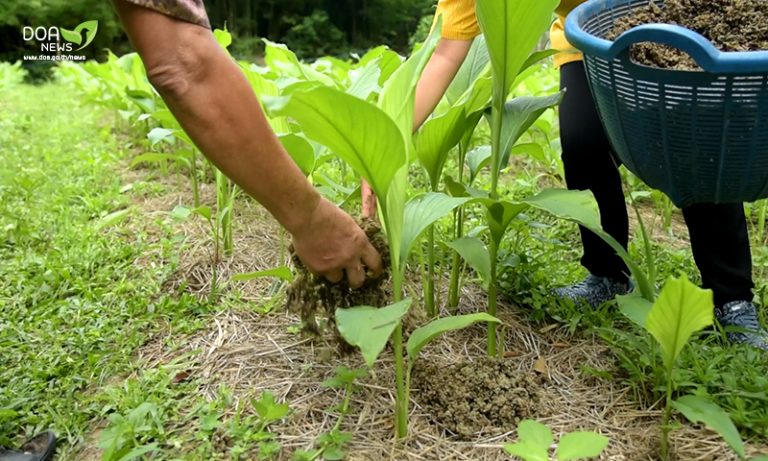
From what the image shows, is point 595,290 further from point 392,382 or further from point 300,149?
point 300,149

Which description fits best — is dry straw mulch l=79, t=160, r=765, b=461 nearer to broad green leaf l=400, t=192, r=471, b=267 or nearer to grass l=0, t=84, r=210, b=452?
grass l=0, t=84, r=210, b=452

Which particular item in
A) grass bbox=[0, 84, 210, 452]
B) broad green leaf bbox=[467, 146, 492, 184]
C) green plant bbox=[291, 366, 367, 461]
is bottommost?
grass bbox=[0, 84, 210, 452]

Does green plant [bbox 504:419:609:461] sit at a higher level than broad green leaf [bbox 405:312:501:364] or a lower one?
lower

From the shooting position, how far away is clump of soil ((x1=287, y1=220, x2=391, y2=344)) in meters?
1.39

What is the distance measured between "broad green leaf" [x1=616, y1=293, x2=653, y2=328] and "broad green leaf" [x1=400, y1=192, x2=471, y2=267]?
367mm

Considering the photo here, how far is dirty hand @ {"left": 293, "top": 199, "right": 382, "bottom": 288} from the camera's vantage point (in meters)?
1.15

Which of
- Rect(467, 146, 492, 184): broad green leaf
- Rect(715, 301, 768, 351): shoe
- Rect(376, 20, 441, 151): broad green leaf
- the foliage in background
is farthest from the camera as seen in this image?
the foliage in background

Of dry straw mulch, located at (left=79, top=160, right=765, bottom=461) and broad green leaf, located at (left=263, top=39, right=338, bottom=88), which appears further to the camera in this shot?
broad green leaf, located at (left=263, top=39, right=338, bottom=88)

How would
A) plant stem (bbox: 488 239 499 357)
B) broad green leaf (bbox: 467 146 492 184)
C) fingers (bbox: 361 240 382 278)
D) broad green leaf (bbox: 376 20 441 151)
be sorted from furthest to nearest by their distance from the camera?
broad green leaf (bbox: 467 146 492 184)
plant stem (bbox: 488 239 499 357)
fingers (bbox: 361 240 382 278)
broad green leaf (bbox: 376 20 441 151)

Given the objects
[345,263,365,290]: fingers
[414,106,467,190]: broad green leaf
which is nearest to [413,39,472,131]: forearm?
[414,106,467,190]: broad green leaf

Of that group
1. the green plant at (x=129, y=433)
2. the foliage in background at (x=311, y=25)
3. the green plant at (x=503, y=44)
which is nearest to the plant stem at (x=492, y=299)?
the green plant at (x=503, y=44)

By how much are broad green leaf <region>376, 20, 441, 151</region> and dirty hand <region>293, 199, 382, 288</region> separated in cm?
18

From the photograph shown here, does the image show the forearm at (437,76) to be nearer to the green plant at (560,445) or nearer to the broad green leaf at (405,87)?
the broad green leaf at (405,87)

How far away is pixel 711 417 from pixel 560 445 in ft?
0.92
